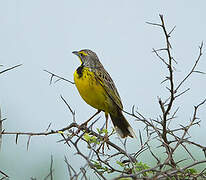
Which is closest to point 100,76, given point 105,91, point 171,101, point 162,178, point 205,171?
point 105,91

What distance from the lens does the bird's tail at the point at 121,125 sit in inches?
176

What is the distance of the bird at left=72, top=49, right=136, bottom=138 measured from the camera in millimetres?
4242

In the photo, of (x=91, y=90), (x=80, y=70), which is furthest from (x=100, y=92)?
(x=80, y=70)

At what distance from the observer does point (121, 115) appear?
14.8 feet

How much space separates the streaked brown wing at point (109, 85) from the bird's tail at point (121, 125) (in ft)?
0.51

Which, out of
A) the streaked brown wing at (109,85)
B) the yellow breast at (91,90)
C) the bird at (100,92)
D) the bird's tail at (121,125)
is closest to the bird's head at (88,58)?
the bird at (100,92)

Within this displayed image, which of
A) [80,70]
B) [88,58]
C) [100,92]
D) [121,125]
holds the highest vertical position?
[88,58]

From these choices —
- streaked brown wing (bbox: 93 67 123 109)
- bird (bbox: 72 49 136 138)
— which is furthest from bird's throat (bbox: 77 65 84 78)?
streaked brown wing (bbox: 93 67 123 109)

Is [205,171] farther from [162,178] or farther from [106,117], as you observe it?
[106,117]

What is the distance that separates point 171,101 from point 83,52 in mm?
2639

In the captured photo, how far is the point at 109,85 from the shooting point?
173 inches

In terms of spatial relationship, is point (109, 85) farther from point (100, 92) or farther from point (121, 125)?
point (121, 125)

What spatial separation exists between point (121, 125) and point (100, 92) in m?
0.52

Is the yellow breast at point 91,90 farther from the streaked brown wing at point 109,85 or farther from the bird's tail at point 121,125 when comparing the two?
the bird's tail at point 121,125
